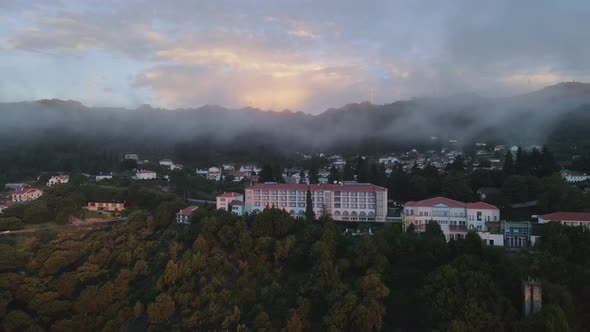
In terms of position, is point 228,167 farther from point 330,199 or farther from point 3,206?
point 330,199

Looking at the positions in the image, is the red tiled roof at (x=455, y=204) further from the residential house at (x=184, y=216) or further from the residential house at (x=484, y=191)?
the residential house at (x=184, y=216)

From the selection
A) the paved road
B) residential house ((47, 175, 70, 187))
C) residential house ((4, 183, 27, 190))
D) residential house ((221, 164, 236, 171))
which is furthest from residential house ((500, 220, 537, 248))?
residential house ((4, 183, 27, 190))

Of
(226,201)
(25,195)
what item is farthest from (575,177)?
(25,195)

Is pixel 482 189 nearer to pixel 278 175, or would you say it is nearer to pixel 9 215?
pixel 278 175

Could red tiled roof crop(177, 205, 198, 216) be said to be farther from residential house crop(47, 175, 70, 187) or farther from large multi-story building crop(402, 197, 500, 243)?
residential house crop(47, 175, 70, 187)

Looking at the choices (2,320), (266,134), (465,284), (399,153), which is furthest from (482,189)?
(266,134)

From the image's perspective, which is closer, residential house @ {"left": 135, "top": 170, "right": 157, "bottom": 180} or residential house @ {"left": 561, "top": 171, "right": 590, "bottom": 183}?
residential house @ {"left": 561, "top": 171, "right": 590, "bottom": 183}

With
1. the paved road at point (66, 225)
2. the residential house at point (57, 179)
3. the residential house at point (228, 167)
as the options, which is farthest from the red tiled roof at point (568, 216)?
the residential house at point (57, 179)
